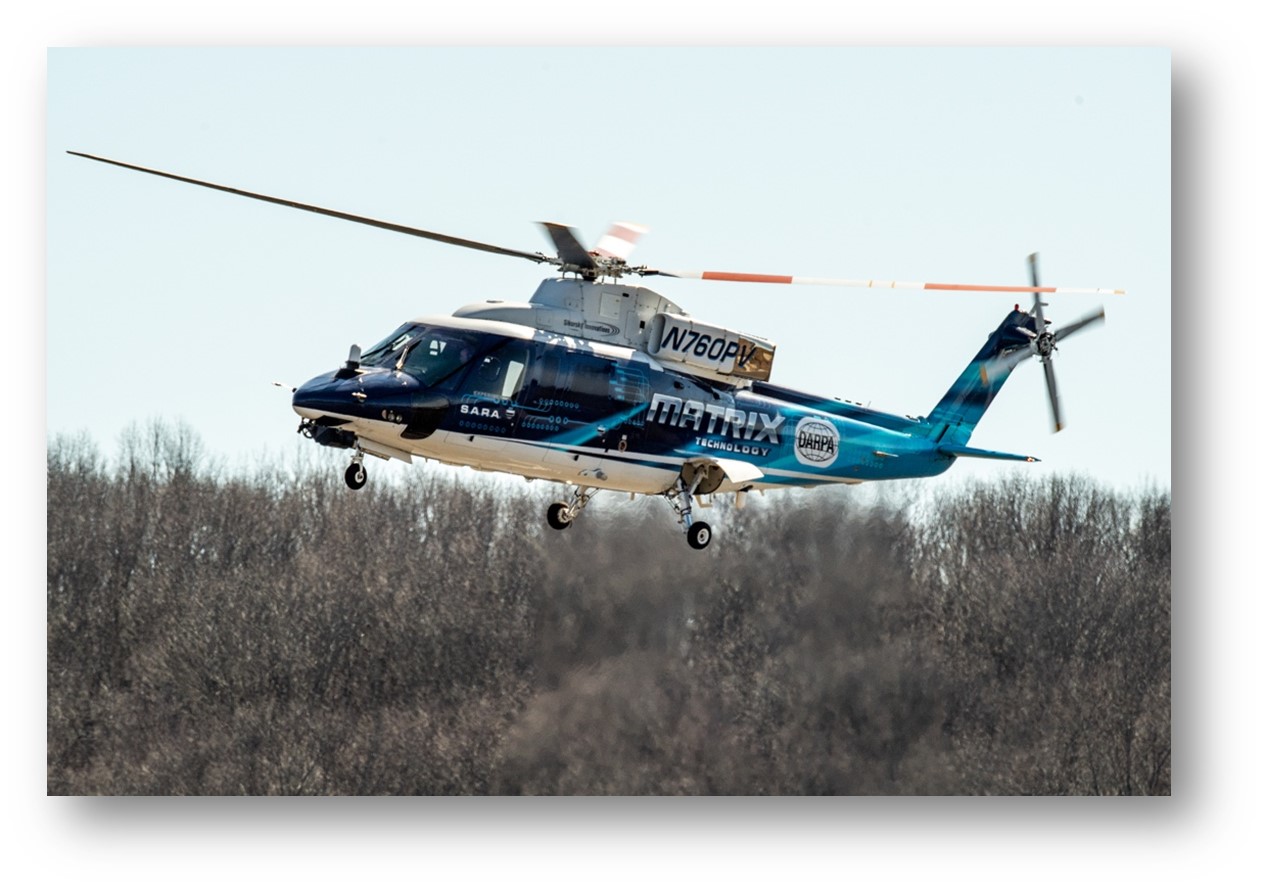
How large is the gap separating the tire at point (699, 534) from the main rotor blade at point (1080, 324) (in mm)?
3422

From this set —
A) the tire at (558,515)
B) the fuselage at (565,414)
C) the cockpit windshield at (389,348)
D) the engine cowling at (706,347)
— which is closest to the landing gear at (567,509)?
the tire at (558,515)

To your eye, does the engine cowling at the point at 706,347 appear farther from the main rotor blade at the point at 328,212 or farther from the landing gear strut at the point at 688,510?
the main rotor blade at the point at 328,212

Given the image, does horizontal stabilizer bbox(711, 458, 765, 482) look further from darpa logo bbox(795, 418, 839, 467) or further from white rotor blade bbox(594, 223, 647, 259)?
white rotor blade bbox(594, 223, 647, 259)

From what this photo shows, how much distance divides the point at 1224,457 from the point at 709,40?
4.61m

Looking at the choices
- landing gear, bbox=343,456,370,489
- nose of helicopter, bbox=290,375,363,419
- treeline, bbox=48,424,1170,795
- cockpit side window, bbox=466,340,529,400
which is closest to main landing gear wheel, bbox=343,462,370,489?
landing gear, bbox=343,456,370,489

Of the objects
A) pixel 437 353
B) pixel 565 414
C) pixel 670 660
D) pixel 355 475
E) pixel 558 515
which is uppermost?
pixel 437 353

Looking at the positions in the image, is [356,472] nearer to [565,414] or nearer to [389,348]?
[389,348]

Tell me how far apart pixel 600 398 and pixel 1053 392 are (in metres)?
3.93

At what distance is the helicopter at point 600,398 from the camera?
16.2 meters

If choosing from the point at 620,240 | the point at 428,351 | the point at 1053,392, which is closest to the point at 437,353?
the point at 428,351

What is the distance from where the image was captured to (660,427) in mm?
17359

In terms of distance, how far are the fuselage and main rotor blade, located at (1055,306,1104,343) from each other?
5.87 ft

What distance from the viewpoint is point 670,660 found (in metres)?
22.1

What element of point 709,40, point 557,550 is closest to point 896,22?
point 709,40
